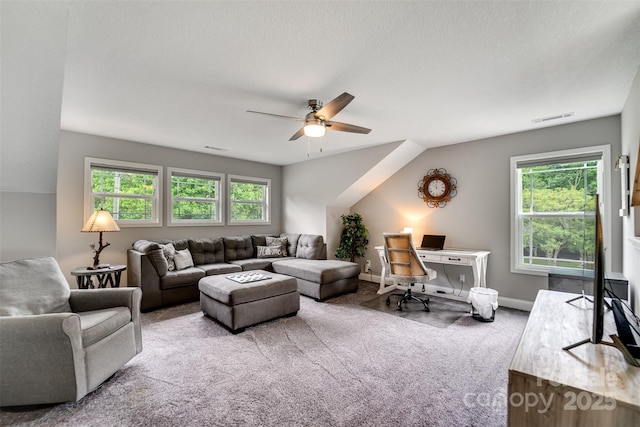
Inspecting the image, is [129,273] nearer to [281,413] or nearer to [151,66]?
[151,66]

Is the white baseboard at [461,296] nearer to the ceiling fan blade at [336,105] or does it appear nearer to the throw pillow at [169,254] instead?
the ceiling fan blade at [336,105]

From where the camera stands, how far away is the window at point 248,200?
5703 millimetres

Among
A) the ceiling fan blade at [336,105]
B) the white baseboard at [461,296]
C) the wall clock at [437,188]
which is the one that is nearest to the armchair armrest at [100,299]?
the ceiling fan blade at [336,105]

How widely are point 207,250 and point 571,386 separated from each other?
15.5 ft

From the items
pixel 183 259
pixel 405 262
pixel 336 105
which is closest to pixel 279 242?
pixel 183 259

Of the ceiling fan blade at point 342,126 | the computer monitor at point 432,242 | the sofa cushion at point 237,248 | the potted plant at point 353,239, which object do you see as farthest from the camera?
the potted plant at point 353,239

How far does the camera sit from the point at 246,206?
596 centimetres

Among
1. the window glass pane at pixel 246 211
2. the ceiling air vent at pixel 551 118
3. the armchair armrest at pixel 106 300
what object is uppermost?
the ceiling air vent at pixel 551 118

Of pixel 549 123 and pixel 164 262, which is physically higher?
pixel 549 123

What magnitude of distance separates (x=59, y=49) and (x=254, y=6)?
4.12 feet

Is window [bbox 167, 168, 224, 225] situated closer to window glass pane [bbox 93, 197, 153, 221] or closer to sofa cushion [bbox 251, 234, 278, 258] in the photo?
window glass pane [bbox 93, 197, 153, 221]

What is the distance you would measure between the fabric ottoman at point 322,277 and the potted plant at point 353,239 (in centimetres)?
79

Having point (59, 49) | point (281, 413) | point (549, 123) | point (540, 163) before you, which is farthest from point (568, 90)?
point (59, 49)

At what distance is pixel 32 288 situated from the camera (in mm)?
2191
